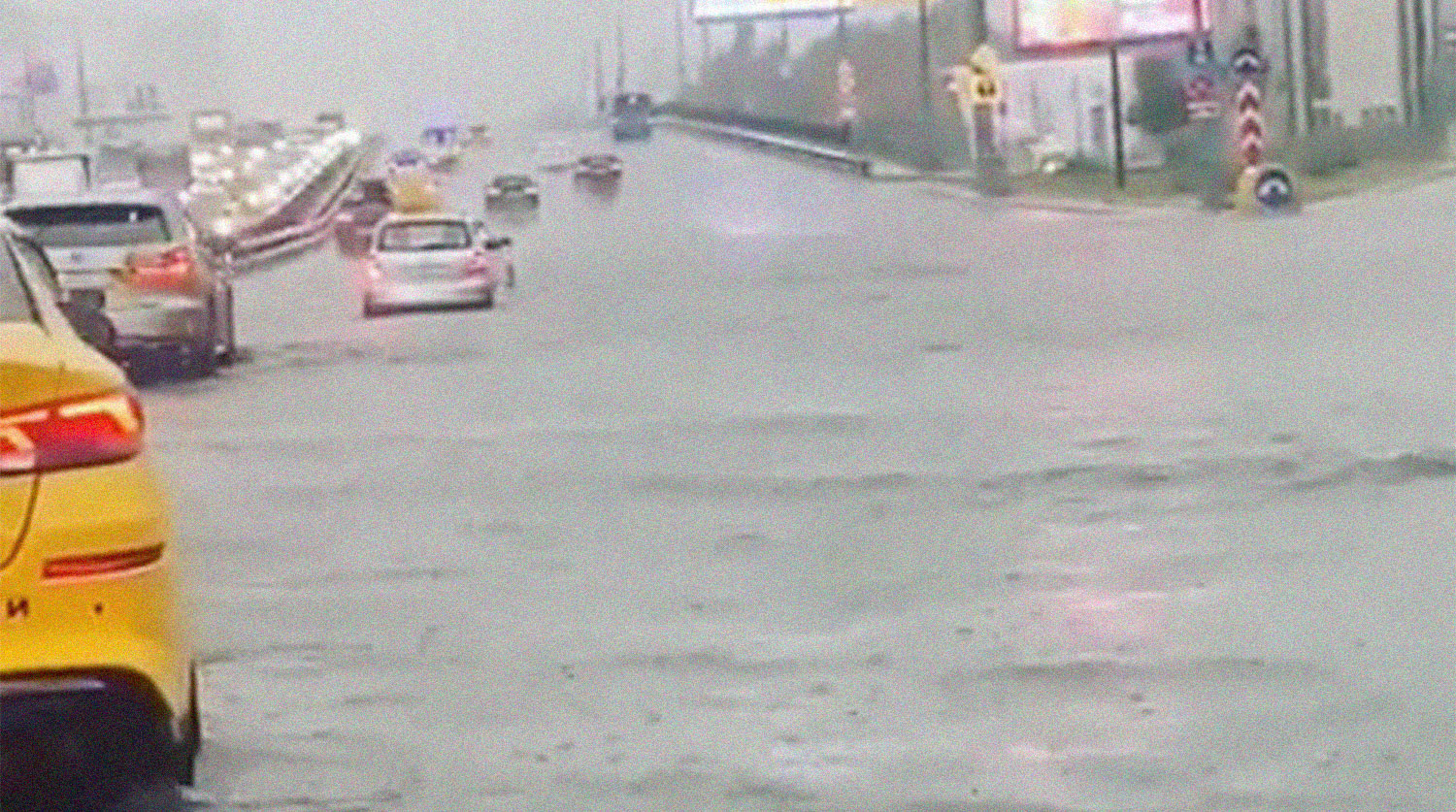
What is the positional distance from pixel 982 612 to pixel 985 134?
227 ft

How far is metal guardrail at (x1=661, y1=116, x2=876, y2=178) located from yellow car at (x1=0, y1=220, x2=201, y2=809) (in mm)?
82334

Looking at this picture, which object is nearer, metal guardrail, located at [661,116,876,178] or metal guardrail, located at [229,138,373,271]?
metal guardrail, located at [229,138,373,271]

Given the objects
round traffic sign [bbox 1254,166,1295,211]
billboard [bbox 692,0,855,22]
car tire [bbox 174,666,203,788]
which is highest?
billboard [bbox 692,0,855,22]

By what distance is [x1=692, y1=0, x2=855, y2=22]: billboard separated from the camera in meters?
120

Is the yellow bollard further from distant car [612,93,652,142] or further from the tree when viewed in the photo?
distant car [612,93,652,142]

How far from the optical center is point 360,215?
69.7m

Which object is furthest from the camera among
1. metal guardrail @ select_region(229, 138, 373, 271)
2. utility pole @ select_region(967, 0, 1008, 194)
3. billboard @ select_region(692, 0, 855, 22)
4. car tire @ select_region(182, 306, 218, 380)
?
billboard @ select_region(692, 0, 855, 22)

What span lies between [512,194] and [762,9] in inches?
1698

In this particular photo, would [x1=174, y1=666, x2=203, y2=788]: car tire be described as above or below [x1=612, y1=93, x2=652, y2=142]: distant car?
above

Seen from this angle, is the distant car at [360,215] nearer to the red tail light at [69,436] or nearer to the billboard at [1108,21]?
the billboard at [1108,21]

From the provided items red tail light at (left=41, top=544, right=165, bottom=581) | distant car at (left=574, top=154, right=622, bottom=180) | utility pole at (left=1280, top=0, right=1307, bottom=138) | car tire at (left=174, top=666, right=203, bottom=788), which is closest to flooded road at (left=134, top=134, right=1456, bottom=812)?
car tire at (left=174, top=666, right=203, bottom=788)

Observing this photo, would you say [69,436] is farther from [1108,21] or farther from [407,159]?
[407,159]

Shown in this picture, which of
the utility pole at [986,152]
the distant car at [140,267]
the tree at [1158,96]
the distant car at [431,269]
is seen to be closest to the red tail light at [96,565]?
the distant car at [140,267]

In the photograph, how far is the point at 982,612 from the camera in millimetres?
12328
